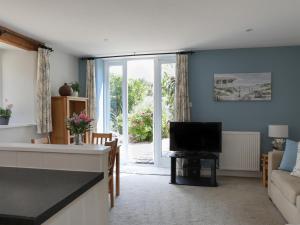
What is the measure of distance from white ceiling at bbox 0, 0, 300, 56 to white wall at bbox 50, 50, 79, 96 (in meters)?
0.39

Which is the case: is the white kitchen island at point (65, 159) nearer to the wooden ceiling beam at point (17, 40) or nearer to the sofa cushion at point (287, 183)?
the sofa cushion at point (287, 183)

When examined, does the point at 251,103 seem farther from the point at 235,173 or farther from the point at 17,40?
the point at 17,40

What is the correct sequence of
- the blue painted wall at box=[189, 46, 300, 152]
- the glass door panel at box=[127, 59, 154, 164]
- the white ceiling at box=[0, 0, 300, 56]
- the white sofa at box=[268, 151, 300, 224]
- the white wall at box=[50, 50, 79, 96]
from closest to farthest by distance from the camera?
1. the white sofa at box=[268, 151, 300, 224]
2. the white ceiling at box=[0, 0, 300, 56]
3. the blue painted wall at box=[189, 46, 300, 152]
4. the white wall at box=[50, 50, 79, 96]
5. the glass door panel at box=[127, 59, 154, 164]

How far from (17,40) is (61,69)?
4.33ft

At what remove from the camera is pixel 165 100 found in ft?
17.5

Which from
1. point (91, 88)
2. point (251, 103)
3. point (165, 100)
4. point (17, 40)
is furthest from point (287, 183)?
point (17, 40)

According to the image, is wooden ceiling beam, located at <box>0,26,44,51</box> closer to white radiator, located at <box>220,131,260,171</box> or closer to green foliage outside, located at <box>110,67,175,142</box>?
green foliage outside, located at <box>110,67,175,142</box>

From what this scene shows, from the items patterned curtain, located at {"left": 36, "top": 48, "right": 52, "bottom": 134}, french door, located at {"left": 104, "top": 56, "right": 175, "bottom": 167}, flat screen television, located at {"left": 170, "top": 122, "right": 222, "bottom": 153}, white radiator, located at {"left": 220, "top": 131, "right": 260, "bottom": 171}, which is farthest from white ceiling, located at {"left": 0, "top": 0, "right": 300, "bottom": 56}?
white radiator, located at {"left": 220, "top": 131, "right": 260, "bottom": 171}

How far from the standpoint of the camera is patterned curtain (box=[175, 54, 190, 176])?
191 inches

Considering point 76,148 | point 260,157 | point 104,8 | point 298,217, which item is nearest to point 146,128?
point 260,157

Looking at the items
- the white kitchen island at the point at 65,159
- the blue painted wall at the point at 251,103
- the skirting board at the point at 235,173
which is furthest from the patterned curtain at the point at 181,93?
the white kitchen island at the point at 65,159

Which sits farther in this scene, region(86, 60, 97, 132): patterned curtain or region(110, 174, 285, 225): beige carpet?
region(86, 60, 97, 132): patterned curtain

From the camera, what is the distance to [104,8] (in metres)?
2.88

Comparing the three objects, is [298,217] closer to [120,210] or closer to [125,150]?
[120,210]
